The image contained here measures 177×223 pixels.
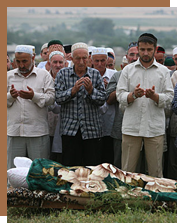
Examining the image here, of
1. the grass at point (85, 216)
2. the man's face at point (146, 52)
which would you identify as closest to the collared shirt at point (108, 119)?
the man's face at point (146, 52)

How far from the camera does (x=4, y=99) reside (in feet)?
13.2

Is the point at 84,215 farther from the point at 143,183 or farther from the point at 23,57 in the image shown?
the point at 23,57

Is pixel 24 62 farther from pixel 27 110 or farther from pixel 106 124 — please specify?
pixel 106 124

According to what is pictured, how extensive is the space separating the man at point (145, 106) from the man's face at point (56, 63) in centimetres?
139

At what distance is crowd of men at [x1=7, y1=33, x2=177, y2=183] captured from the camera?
5.92 m

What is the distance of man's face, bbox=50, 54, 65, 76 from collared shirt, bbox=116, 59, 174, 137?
1436 mm

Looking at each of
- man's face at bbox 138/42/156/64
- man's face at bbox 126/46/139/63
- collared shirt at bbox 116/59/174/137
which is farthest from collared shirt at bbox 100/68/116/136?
man's face at bbox 138/42/156/64

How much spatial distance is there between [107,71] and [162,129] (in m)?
1.72

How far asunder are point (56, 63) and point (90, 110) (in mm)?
1265

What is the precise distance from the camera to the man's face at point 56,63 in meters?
7.03

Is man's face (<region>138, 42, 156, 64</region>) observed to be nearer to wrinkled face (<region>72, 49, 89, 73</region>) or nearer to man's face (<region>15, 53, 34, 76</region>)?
wrinkled face (<region>72, 49, 89, 73</region>)

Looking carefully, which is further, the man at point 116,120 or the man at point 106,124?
the man at point 106,124

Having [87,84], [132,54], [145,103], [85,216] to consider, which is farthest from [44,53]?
[85,216]

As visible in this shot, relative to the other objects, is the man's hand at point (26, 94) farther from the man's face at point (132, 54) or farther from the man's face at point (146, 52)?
the man's face at point (132, 54)
